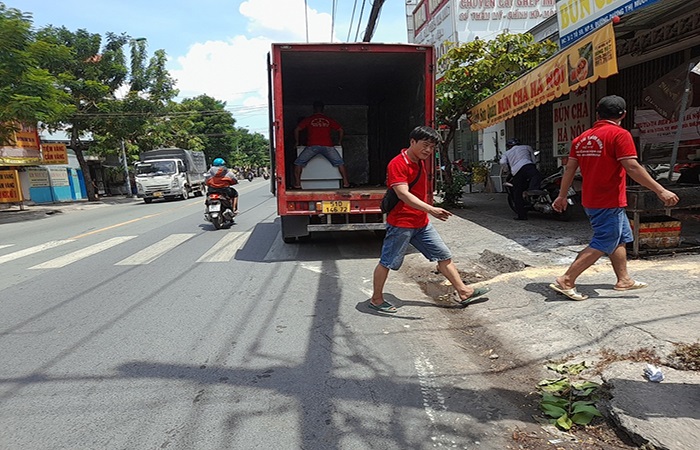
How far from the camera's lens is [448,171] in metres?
12.1

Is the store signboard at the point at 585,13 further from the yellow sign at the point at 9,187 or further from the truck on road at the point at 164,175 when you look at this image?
the yellow sign at the point at 9,187

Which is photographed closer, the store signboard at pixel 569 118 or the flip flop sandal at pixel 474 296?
the flip flop sandal at pixel 474 296

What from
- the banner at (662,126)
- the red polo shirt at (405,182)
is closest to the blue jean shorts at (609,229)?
the red polo shirt at (405,182)

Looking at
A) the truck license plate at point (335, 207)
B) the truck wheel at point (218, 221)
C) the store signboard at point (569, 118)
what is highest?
the store signboard at point (569, 118)

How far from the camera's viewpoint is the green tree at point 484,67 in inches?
429

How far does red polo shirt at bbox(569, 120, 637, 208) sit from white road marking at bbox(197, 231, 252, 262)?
208 inches

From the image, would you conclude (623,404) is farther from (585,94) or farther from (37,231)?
(37,231)

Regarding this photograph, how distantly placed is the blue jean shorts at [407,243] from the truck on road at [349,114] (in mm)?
2441

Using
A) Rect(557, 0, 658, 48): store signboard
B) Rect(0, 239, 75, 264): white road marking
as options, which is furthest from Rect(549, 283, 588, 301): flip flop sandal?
Rect(0, 239, 75, 264): white road marking

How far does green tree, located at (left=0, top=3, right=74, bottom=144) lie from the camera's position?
606 inches

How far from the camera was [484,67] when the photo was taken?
10938 mm

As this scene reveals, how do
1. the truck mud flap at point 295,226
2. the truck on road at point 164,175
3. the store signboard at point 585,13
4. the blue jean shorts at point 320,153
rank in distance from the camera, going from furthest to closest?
the truck on road at point 164,175, the blue jean shorts at point 320,153, the truck mud flap at point 295,226, the store signboard at point 585,13

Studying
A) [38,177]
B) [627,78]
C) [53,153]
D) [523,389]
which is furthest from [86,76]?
[523,389]

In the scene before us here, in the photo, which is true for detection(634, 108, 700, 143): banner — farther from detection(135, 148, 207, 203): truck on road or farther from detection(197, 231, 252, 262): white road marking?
detection(135, 148, 207, 203): truck on road
